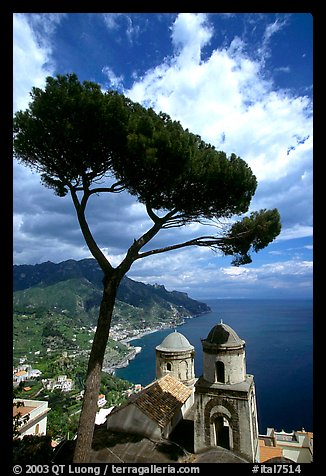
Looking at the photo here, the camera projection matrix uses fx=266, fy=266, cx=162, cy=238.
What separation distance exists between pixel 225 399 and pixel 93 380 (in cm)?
507

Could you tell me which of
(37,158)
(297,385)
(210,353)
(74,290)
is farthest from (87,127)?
(74,290)

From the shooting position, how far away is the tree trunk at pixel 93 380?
5.44 meters

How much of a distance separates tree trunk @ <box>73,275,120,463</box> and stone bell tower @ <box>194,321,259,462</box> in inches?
183

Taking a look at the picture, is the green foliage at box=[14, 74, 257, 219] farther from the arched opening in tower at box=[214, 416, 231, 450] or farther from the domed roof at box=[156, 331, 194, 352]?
the domed roof at box=[156, 331, 194, 352]

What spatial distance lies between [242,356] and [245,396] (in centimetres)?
125

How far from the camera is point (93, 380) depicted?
575 cm

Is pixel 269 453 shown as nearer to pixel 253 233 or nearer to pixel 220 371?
pixel 220 371

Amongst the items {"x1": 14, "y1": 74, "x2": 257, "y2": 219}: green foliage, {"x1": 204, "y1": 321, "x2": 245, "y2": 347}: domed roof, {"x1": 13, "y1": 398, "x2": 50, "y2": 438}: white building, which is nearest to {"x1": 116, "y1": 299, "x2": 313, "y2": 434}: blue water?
{"x1": 204, "y1": 321, "x2": 245, "y2": 347}: domed roof

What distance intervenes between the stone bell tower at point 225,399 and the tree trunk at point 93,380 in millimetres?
4642

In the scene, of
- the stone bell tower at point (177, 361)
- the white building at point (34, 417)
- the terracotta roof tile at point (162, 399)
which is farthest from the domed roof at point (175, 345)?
the white building at point (34, 417)

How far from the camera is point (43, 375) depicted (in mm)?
53906

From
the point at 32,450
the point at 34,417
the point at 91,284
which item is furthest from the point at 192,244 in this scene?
the point at 91,284
